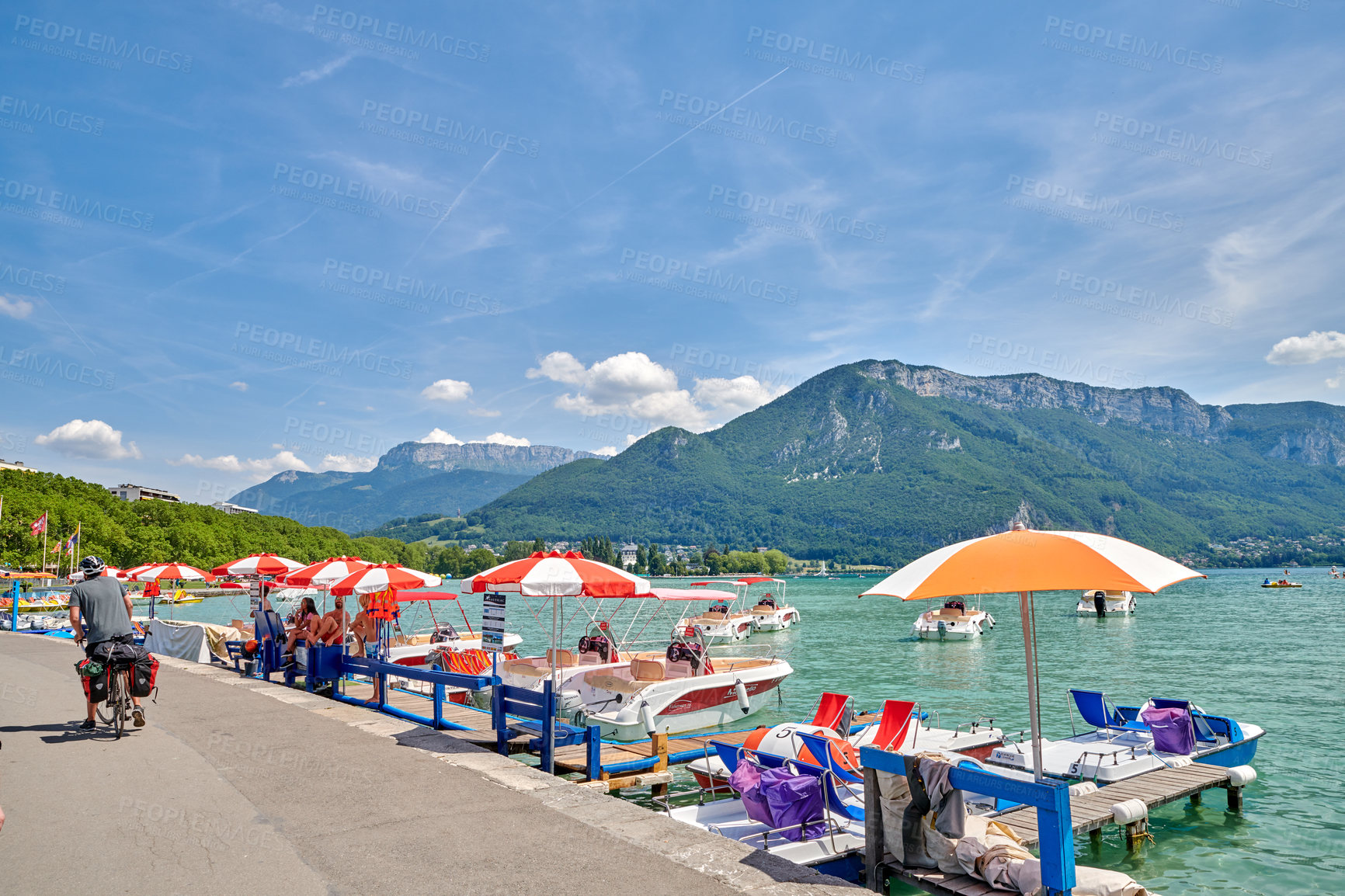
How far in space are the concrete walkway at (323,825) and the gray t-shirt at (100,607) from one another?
136 centimetres

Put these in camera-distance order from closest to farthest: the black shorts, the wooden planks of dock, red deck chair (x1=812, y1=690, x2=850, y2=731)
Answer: the wooden planks of dock
the black shorts
red deck chair (x1=812, y1=690, x2=850, y2=731)

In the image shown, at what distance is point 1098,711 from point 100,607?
53.8 ft

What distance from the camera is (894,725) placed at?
39.6 ft

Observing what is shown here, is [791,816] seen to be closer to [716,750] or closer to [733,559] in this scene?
[716,750]

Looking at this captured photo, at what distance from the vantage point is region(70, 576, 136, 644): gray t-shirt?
9836mm

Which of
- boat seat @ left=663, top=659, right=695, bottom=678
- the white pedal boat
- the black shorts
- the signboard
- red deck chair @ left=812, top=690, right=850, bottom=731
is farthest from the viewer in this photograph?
boat seat @ left=663, top=659, right=695, bottom=678

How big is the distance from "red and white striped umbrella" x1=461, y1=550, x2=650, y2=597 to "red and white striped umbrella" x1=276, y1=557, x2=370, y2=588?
5.59 meters

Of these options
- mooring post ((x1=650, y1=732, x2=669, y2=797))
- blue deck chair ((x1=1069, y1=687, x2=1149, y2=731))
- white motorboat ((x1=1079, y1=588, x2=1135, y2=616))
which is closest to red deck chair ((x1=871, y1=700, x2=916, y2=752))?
mooring post ((x1=650, y1=732, x2=669, y2=797))

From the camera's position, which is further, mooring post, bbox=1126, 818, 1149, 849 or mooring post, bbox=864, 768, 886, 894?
mooring post, bbox=1126, 818, 1149, 849

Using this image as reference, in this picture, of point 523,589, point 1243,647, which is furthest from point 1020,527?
point 1243,647

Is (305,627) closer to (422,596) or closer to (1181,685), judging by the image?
(422,596)

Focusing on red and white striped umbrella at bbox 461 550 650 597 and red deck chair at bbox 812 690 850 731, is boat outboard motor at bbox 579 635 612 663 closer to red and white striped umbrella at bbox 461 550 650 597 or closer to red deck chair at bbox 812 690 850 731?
red deck chair at bbox 812 690 850 731

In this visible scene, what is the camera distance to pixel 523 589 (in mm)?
11109

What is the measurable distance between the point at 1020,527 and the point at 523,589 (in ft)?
22.1
